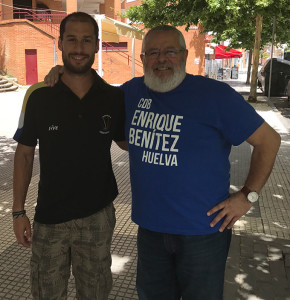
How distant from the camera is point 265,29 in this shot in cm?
2323

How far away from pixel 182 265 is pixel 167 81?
102cm

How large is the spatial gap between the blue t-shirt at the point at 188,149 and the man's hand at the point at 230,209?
0.03 meters

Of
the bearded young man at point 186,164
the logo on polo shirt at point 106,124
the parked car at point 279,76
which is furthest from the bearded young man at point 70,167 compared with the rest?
the parked car at point 279,76

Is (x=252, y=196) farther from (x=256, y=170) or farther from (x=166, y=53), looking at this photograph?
(x=166, y=53)

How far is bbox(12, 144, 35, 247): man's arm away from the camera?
2238 mm

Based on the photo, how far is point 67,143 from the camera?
7.09ft

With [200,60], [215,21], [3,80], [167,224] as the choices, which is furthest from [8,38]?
[167,224]

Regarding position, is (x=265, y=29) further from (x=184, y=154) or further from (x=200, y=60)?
(x=184, y=154)

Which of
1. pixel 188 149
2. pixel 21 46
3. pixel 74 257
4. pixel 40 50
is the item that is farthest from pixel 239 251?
pixel 21 46

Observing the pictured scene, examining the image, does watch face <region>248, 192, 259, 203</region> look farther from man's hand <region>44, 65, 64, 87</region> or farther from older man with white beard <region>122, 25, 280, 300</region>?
man's hand <region>44, 65, 64, 87</region>

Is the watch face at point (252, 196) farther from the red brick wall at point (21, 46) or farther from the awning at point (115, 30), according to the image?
the red brick wall at point (21, 46)

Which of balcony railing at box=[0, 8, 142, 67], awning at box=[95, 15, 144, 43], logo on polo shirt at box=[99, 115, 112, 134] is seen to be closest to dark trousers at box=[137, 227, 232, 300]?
logo on polo shirt at box=[99, 115, 112, 134]

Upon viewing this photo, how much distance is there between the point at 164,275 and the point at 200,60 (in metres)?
26.7

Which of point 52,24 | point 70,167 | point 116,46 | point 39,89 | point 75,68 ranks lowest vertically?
point 70,167
